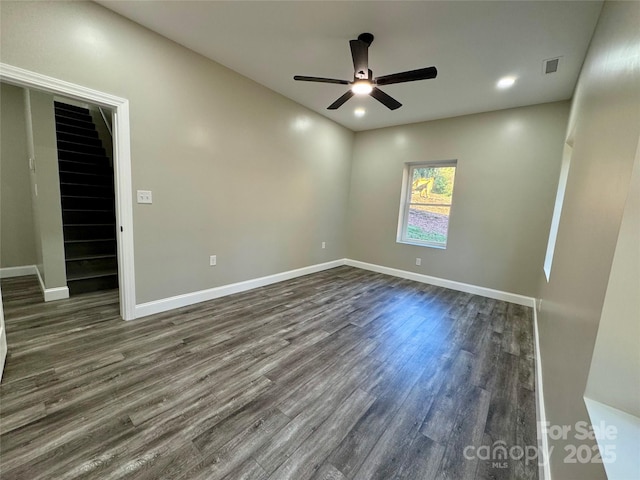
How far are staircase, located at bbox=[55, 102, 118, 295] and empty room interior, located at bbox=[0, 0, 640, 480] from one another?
0.03 metres

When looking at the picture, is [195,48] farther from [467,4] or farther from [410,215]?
[410,215]

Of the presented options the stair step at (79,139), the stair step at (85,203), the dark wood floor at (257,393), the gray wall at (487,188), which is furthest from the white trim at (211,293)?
the stair step at (79,139)

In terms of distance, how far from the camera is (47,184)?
9.37 ft

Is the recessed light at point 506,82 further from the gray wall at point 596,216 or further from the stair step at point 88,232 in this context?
the stair step at point 88,232

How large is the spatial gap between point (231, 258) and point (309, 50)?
2576 millimetres

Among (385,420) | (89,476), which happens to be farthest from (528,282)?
(89,476)

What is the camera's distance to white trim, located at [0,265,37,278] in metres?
3.62

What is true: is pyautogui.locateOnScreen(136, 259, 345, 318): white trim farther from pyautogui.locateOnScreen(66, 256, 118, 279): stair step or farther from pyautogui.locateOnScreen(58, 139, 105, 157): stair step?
pyautogui.locateOnScreen(58, 139, 105, 157): stair step

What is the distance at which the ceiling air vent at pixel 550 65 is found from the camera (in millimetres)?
2419

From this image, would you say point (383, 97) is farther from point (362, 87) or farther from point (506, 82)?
point (506, 82)

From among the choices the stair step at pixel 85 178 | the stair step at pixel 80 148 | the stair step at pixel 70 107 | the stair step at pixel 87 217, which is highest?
the stair step at pixel 70 107

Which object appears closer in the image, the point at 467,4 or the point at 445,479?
the point at 445,479

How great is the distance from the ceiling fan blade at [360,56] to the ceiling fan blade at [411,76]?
0.51 ft

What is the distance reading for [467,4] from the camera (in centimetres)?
186
